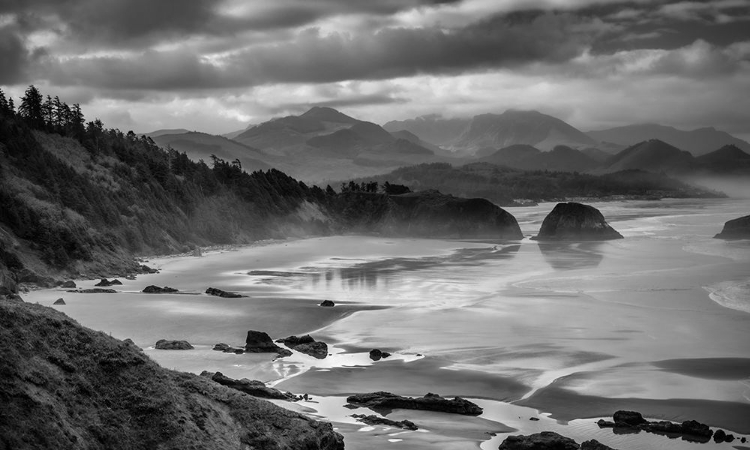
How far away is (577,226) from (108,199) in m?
48.4

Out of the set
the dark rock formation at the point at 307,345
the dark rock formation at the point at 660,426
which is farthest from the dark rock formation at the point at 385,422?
the dark rock formation at the point at 307,345

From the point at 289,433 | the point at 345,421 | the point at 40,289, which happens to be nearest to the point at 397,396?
the point at 345,421

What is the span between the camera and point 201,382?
1452cm

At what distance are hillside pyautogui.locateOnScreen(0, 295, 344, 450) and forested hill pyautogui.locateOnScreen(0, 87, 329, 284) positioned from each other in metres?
30.2

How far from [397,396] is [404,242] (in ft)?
217

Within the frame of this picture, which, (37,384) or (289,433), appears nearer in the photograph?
(37,384)

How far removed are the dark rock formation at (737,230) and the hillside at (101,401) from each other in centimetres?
7463

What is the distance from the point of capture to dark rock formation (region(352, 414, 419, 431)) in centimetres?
1884

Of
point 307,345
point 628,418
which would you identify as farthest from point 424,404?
point 307,345

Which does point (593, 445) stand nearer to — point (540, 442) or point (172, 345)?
point (540, 442)

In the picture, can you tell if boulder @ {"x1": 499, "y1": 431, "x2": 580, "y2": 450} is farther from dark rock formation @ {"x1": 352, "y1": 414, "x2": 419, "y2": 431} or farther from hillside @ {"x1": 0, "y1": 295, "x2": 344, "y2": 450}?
hillside @ {"x1": 0, "y1": 295, "x2": 344, "y2": 450}

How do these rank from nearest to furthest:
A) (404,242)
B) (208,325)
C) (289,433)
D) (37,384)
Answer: (37,384), (289,433), (208,325), (404,242)

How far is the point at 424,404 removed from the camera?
816 inches

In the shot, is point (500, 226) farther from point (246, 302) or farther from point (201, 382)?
point (201, 382)
